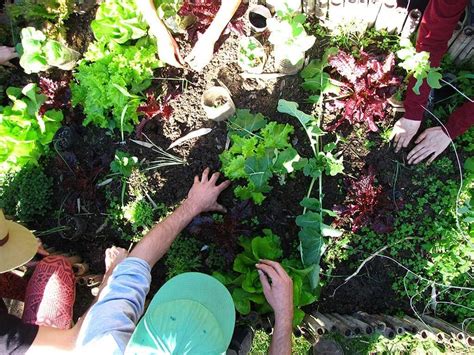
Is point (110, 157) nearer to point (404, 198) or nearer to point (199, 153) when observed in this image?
point (199, 153)

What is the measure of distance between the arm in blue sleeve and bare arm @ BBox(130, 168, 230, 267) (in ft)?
0.42

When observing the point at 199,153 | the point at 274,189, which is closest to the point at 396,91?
the point at 274,189

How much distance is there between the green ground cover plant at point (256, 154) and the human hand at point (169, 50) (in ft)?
1.85

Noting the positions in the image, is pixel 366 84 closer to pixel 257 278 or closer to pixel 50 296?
pixel 257 278

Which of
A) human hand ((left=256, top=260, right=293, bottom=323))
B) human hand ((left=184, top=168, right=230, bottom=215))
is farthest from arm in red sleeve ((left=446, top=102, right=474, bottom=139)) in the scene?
human hand ((left=184, top=168, right=230, bottom=215))

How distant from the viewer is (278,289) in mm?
2875

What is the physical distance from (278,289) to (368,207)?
846mm

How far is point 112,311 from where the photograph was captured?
2.36m

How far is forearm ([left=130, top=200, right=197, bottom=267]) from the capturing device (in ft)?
9.05

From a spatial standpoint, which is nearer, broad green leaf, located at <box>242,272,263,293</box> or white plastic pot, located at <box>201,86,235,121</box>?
broad green leaf, located at <box>242,272,263,293</box>

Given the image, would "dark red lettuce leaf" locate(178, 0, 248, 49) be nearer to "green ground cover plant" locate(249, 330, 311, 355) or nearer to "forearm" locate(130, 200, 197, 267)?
"forearm" locate(130, 200, 197, 267)

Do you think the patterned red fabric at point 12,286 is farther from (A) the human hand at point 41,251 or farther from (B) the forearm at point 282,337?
(B) the forearm at point 282,337

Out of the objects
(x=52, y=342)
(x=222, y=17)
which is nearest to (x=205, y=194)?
(x=222, y=17)

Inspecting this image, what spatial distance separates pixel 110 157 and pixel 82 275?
91cm
